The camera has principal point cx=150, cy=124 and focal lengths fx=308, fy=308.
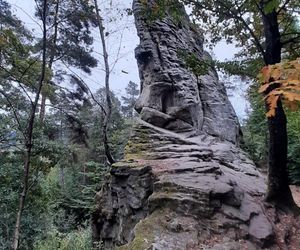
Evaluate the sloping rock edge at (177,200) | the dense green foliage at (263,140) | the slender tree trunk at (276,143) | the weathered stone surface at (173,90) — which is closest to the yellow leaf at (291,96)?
the sloping rock edge at (177,200)

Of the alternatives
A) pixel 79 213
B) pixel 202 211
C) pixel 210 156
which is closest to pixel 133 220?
pixel 202 211

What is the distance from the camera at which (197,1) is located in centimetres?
625

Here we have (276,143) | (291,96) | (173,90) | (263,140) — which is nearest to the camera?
(291,96)

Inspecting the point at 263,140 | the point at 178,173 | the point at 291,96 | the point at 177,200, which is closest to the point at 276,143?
the point at 178,173

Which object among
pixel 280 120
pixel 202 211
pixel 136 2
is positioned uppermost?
pixel 136 2

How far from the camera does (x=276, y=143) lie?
17.7ft

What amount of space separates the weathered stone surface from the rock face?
1.2 inches

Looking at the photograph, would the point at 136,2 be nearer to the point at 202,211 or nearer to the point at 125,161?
the point at 125,161

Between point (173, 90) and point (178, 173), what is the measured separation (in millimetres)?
4317

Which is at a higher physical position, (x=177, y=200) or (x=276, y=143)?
(x=276, y=143)

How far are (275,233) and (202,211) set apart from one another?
119cm

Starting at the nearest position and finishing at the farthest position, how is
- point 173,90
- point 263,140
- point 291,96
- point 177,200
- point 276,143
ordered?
point 291,96
point 177,200
point 276,143
point 173,90
point 263,140

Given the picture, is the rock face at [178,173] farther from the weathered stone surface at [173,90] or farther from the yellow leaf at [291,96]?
the yellow leaf at [291,96]

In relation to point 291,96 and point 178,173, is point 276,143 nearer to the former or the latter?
point 178,173
